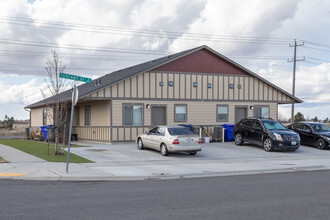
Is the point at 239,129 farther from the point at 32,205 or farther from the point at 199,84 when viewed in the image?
the point at 32,205

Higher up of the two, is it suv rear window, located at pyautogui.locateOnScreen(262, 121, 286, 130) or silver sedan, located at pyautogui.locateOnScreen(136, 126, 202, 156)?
suv rear window, located at pyautogui.locateOnScreen(262, 121, 286, 130)

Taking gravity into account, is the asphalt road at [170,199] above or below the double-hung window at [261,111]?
below

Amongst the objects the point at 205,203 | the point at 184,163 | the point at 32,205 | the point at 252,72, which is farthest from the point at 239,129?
the point at 32,205

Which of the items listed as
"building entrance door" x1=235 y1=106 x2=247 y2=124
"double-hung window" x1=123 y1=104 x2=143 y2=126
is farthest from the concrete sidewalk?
"building entrance door" x1=235 y1=106 x2=247 y2=124

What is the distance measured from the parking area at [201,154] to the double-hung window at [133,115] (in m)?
4.50

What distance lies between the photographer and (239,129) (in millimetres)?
23500

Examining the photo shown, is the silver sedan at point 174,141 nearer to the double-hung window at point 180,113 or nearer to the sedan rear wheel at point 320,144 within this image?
the double-hung window at point 180,113

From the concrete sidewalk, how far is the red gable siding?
723 cm

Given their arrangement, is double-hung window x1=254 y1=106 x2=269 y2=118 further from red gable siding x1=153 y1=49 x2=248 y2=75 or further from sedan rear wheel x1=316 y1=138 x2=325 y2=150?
sedan rear wheel x1=316 y1=138 x2=325 y2=150

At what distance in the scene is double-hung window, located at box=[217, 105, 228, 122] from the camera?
91.4 ft

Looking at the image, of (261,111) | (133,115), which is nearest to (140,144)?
(133,115)

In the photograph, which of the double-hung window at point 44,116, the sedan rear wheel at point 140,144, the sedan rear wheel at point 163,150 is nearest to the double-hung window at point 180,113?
the sedan rear wheel at point 140,144

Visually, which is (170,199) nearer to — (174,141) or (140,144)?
(174,141)

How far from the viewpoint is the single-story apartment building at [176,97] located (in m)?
24.5
